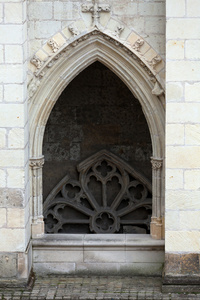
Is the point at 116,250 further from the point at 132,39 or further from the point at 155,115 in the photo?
the point at 132,39

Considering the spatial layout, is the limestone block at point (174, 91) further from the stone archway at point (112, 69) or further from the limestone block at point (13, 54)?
the limestone block at point (13, 54)

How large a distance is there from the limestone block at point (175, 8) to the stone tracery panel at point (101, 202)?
3.70m

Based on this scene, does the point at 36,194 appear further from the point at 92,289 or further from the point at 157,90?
the point at 157,90

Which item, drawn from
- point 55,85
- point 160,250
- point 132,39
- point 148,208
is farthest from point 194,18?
point 148,208

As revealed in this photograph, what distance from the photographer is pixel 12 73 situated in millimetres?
8594

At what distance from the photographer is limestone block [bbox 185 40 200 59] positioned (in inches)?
331

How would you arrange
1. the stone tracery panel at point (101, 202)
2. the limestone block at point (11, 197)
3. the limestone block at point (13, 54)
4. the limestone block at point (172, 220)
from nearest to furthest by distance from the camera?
the limestone block at point (13, 54)
the limestone block at point (172, 220)
the limestone block at point (11, 197)
the stone tracery panel at point (101, 202)

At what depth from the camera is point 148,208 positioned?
11.7 meters

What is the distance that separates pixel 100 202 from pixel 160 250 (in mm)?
2690

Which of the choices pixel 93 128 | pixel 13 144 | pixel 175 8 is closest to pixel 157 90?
pixel 175 8

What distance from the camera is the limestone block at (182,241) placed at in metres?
8.67

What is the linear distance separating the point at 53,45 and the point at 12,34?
61 cm

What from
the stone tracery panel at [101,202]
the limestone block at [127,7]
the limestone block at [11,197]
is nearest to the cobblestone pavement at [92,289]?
the limestone block at [11,197]

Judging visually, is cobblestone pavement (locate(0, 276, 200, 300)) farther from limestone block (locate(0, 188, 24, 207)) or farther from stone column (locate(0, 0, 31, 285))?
limestone block (locate(0, 188, 24, 207))
